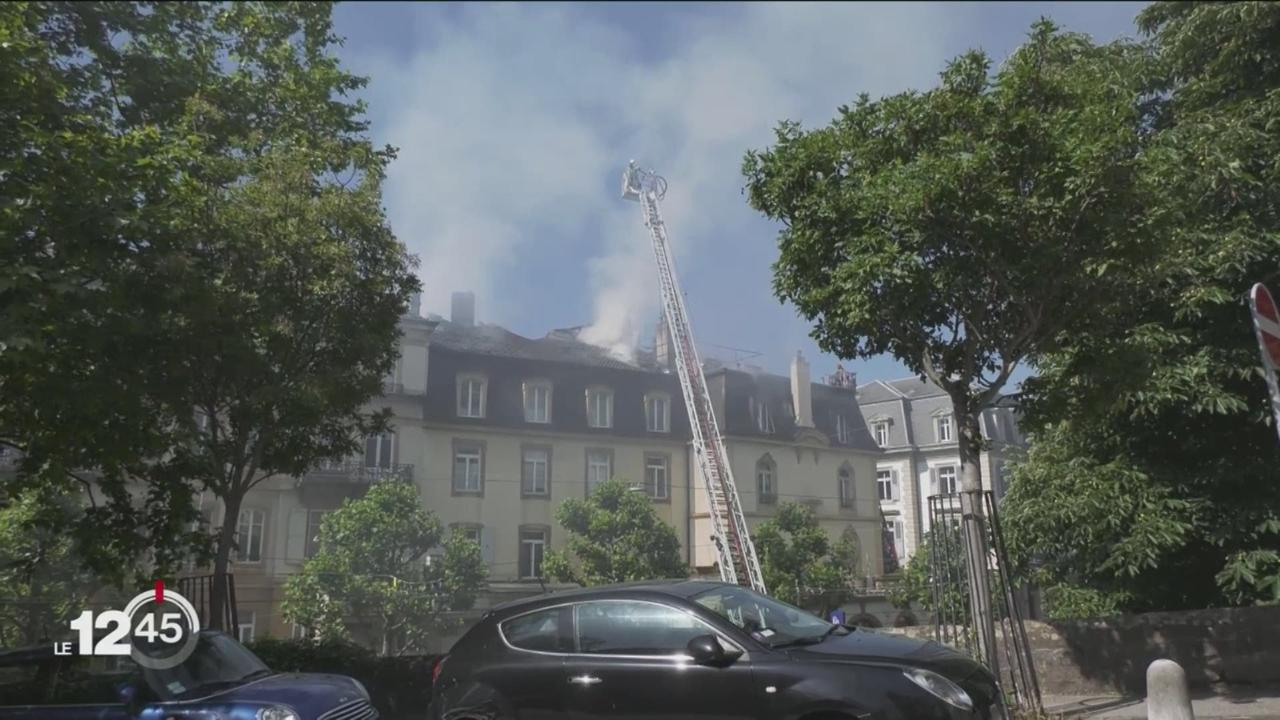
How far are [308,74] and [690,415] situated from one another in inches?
896

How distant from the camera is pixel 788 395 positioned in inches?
1635

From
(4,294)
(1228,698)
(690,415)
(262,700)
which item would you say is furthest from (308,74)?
(690,415)

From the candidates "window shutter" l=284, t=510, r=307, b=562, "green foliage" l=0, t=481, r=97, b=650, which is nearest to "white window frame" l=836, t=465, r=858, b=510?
"window shutter" l=284, t=510, r=307, b=562

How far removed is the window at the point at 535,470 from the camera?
32.8 metres

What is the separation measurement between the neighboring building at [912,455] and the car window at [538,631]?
36707mm

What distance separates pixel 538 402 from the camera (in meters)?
34.6

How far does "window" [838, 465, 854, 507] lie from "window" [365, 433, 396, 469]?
65.1 ft

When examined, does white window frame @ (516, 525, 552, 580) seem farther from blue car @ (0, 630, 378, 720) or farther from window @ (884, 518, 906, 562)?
blue car @ (0, 630, 378, 720)

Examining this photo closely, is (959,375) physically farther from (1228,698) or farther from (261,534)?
(261,534)

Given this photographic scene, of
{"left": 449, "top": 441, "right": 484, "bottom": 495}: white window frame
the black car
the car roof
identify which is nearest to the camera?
the black car

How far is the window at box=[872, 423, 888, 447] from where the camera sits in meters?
47.3

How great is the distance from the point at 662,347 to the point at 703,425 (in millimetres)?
5248

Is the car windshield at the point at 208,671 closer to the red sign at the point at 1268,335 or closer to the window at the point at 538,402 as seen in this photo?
the red sign at the point at 1268,335

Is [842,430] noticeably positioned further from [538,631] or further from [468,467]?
[538,631]
